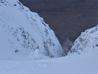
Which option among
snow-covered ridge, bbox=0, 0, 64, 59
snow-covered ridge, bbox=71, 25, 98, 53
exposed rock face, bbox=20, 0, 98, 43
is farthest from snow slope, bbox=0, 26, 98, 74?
exposed rock face, bbox=20, 0, 98, 43

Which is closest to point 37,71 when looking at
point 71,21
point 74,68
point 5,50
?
point 74,68

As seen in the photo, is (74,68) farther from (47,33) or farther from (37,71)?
(47,33)

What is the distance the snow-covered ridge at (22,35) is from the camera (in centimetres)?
226

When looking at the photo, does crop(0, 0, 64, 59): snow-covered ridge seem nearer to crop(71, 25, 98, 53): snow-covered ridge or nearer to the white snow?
the white snow

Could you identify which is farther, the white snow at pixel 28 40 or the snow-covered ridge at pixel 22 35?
the snow-covered ridge at pixel 22 35

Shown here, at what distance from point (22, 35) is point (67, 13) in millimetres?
2390

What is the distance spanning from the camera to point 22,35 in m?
2.48

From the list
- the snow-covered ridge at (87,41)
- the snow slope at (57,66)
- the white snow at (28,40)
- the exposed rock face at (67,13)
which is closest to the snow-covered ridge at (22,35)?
the white snow at (28,40)

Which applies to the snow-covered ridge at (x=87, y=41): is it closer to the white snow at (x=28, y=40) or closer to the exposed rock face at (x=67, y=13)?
the white snow at (x=28, y=40)

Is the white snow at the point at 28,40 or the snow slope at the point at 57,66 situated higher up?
the white snow at the point at 28,40

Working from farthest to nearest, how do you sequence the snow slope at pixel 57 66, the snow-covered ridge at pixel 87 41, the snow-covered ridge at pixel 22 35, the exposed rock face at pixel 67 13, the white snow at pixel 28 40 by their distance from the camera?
the exposed rock face at pixel 67 13, the snow-covered ridge at pixel 87 41, the snow-covered ridge at pixel 22 35, the white snow at pixel 28 40, the snow slope at pixel 57 66

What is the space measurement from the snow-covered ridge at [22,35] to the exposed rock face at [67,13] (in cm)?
179

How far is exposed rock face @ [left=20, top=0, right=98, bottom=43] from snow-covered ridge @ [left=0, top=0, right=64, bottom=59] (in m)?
1.79

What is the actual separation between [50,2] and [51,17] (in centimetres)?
29
